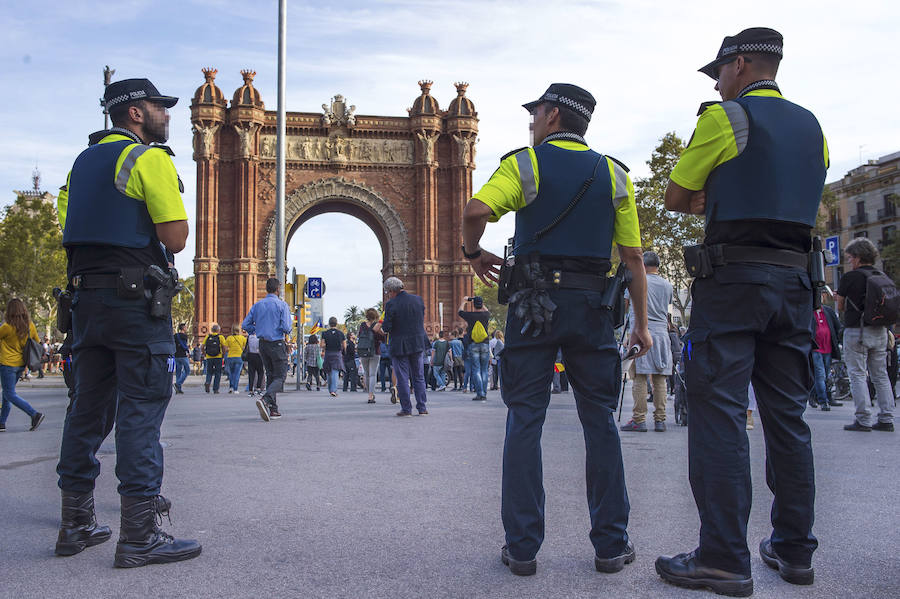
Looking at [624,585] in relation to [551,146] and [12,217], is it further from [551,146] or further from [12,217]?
[12,217]

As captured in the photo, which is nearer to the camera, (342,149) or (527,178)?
(527,178)

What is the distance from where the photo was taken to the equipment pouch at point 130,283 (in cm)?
386

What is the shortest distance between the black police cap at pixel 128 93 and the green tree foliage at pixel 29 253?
152 feet

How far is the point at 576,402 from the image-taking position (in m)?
3.74

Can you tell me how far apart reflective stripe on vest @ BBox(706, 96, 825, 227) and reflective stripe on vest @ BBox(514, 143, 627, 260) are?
0.54 metres

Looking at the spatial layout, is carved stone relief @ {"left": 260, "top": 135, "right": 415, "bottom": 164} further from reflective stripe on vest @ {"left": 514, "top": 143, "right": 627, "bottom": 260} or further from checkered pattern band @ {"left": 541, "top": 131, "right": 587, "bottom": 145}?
reflective stripe on vest @ {"left": 514, "top": 143, "right": 627, "bottom": 260}

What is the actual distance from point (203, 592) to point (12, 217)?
165ft

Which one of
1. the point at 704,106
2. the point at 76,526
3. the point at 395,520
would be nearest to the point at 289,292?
the point at 395,520

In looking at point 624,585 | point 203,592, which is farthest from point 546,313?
point 203,592

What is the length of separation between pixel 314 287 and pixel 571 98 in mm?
19369

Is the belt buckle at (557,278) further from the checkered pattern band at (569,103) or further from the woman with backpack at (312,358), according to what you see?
the woman with backpack at (312,358)

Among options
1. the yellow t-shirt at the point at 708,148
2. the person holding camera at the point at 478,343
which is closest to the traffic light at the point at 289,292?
the person holding camera at the point at 478,343

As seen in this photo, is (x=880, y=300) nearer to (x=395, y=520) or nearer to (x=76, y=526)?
(x=395, y=520)

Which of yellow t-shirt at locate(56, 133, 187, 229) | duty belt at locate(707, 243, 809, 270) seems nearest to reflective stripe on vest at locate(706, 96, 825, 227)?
duty belt at locate(707, 243, 809, 270)
